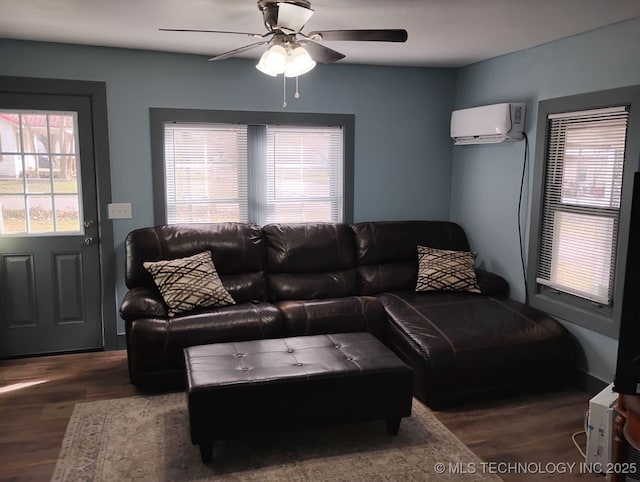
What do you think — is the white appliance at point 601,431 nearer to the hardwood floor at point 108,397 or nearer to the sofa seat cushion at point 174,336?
the hardwood floor at point 108,397

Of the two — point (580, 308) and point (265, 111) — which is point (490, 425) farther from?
point (265, 111)

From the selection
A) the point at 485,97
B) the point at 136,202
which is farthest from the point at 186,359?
the point at 485,97

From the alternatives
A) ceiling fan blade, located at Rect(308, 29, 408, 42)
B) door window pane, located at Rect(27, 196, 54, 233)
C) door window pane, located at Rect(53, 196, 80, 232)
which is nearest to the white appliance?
ceiling fan blade, located at Rect(308, 29, 408, 42)

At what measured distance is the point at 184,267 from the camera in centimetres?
363

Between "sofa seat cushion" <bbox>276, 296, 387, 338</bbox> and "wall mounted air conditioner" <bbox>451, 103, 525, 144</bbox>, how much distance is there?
157 centimetres

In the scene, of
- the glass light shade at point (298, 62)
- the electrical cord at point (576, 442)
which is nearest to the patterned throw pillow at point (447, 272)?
the electrical cord at point (576, 442)

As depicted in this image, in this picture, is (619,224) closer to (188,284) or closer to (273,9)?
(273,9)

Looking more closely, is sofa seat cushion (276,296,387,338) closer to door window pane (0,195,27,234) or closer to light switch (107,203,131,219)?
light switch (107,203,131,219)

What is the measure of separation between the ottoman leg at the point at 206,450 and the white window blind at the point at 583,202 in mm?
2495

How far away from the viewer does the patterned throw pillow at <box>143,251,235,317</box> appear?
11.4 ft

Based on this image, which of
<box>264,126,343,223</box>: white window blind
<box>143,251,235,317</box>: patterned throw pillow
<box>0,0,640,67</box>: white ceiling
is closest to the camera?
<box>0,0,640,67</box>: white ceiling

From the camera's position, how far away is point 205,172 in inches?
167

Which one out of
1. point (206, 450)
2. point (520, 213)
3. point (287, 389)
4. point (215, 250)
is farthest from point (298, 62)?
point (520, 213)

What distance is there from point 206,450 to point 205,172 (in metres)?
2.34
